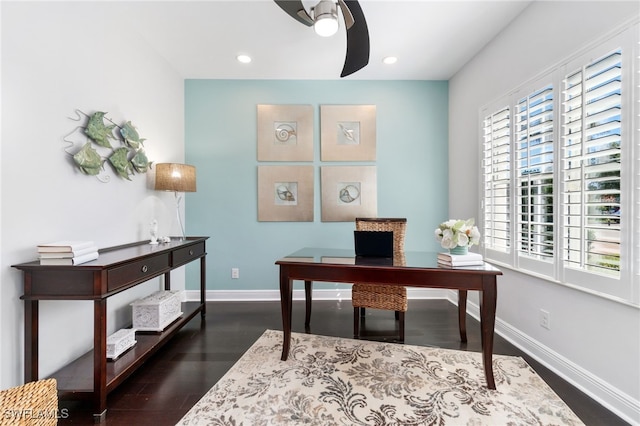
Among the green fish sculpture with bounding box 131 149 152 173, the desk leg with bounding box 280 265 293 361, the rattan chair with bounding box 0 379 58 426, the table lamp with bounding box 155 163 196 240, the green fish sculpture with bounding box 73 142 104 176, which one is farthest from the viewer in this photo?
the table lamp with bounding box 155 163 196 240

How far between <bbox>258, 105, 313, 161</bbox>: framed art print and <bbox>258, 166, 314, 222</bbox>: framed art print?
0.17m

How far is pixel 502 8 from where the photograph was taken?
2219 millimetres

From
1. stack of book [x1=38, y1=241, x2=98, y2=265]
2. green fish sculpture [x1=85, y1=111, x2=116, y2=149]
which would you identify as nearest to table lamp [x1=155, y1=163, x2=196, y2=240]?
green fish sculpture [x1=85, y1=111, x2=116, y2=149]

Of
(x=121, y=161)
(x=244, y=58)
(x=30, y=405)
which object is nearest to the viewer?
(x=30, y=405)

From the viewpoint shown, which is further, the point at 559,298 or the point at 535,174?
the point at 535,174

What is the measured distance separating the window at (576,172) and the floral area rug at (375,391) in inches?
31.8

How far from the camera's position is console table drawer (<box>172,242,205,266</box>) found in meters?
2.38

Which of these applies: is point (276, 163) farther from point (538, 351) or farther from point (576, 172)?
point (538, 351)

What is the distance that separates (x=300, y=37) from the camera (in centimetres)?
259

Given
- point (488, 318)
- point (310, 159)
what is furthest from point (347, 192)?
point (488, 318)

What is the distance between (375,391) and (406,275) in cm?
77

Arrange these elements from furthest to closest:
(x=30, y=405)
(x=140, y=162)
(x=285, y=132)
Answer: (x=285, y=132) → (x=140, y=162) → (x=30, y=405)

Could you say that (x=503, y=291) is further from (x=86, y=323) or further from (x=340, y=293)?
(x=86, y=323)

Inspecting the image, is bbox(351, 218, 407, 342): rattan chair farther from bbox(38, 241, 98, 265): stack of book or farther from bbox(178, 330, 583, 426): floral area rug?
bbox(38, 241, 98, 265): stack of book
